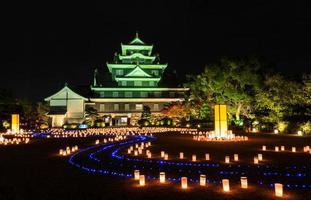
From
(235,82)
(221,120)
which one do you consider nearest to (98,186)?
(221,120)

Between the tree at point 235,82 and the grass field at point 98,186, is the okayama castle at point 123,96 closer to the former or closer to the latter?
the tree at point 235,82

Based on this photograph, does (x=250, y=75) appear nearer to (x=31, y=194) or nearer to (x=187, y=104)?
(x=187, y=104)

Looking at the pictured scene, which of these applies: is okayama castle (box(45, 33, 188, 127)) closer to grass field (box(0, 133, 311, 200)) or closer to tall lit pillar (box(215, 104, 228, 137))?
tall lit pillar (box(215, 104, 228, 137))

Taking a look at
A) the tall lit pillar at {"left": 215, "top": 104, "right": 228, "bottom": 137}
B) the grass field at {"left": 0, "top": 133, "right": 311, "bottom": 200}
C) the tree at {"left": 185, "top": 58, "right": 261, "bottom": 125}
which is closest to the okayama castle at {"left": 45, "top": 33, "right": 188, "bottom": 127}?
the tree at {"left": 185, "top": 58, "right": 261, "bottom": 125}

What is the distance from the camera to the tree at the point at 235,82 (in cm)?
3744

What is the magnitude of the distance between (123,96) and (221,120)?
32808mm

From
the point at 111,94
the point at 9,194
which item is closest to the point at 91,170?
the point at 9,194

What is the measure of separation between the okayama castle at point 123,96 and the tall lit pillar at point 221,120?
2964cm

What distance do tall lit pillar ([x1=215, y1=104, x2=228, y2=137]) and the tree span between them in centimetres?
1389

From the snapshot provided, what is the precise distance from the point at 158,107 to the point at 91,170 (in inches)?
1725

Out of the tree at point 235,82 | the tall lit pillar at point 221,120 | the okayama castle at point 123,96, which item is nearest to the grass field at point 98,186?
the tall lit pillar at point 221,120

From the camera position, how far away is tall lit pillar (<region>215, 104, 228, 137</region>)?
23997 millimetres

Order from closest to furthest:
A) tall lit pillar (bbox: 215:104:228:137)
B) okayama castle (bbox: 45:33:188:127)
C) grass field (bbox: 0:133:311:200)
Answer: grass field (bbox: 0:133:311:200)
tall lit pillar (bbox: 215:104:228:137)
okayama castle (bbox: 45:33:188:127)

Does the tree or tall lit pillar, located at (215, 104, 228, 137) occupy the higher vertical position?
the tree
